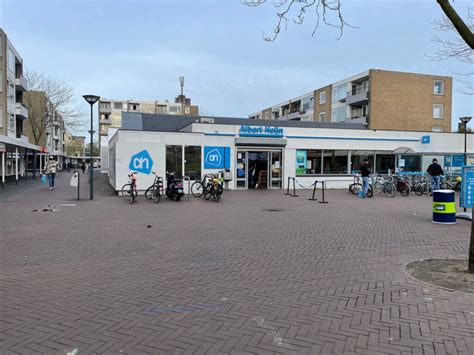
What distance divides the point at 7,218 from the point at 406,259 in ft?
33.3

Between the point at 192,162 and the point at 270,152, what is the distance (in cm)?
516

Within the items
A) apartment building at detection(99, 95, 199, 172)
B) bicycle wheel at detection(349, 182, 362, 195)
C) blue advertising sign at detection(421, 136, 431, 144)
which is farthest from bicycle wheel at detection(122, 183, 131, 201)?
apartment building at detection(99, 95, 199, 172)

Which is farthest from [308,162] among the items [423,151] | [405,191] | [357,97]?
[357,97]

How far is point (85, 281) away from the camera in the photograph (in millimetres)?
5223

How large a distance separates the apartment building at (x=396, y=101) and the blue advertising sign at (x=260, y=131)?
22004 mm

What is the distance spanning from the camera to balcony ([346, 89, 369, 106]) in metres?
44.2

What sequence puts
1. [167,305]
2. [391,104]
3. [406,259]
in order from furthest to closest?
[391,104] < [406,259] < [167,305]

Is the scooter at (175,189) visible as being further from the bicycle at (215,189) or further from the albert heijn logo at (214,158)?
the albert heijn logo at (214,158)

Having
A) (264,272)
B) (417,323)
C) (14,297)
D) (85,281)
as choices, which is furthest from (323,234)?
(14,297)

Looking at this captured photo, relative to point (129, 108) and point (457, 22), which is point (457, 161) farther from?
point (129, 108)

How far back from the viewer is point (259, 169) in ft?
73.2

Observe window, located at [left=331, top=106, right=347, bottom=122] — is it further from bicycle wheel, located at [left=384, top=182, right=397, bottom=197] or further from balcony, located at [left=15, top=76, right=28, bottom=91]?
balcony, located at [left=15, top=76, right=28, bottom=91]

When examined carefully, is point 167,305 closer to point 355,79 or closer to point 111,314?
point 111,314

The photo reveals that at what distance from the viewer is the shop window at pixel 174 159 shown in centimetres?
1861
